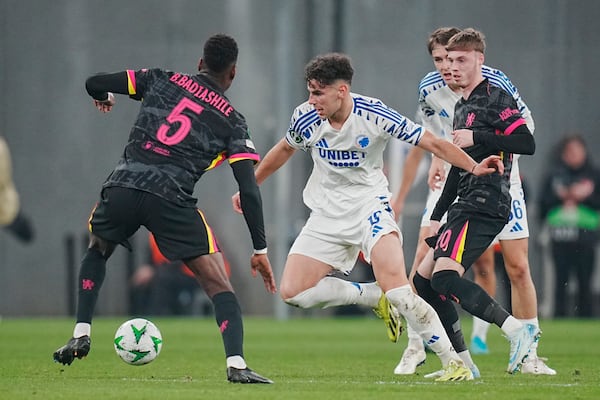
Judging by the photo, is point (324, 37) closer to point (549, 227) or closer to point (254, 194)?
point (549, 227)

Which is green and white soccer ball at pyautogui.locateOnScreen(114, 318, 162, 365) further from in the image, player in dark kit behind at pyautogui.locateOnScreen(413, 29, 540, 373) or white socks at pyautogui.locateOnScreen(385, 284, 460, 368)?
player in dark kit behind at pyautogui.locateOnScreen(413, 29, 540, 373)

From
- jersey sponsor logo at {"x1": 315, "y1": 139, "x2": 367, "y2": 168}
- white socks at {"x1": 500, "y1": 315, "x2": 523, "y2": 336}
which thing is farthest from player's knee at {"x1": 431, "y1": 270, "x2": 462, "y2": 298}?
jersey sponsor logo at {"x1": 315, "y1": 139, "x2": 367, "y2": 168}

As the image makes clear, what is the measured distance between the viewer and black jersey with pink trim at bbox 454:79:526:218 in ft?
27.0

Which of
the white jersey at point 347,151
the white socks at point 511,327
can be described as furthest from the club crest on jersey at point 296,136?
the white socks at point 511,327

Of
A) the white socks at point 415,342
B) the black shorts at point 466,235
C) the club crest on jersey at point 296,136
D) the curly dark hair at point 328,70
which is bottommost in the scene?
the white socks at point 415,342

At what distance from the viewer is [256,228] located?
762 centimetres

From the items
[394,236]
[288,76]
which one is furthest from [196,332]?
[394,236]

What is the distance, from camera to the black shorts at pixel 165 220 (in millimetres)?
7715

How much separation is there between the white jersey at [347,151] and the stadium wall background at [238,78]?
9.57 m

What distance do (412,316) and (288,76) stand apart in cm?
1103

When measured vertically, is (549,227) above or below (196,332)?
above

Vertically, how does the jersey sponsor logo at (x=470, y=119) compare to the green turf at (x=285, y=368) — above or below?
above

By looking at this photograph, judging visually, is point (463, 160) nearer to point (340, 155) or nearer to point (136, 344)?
point (340, 155)

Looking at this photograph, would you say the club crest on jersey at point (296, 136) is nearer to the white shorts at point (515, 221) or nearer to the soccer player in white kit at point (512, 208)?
the soccer player in white kit at point (512, 208)
